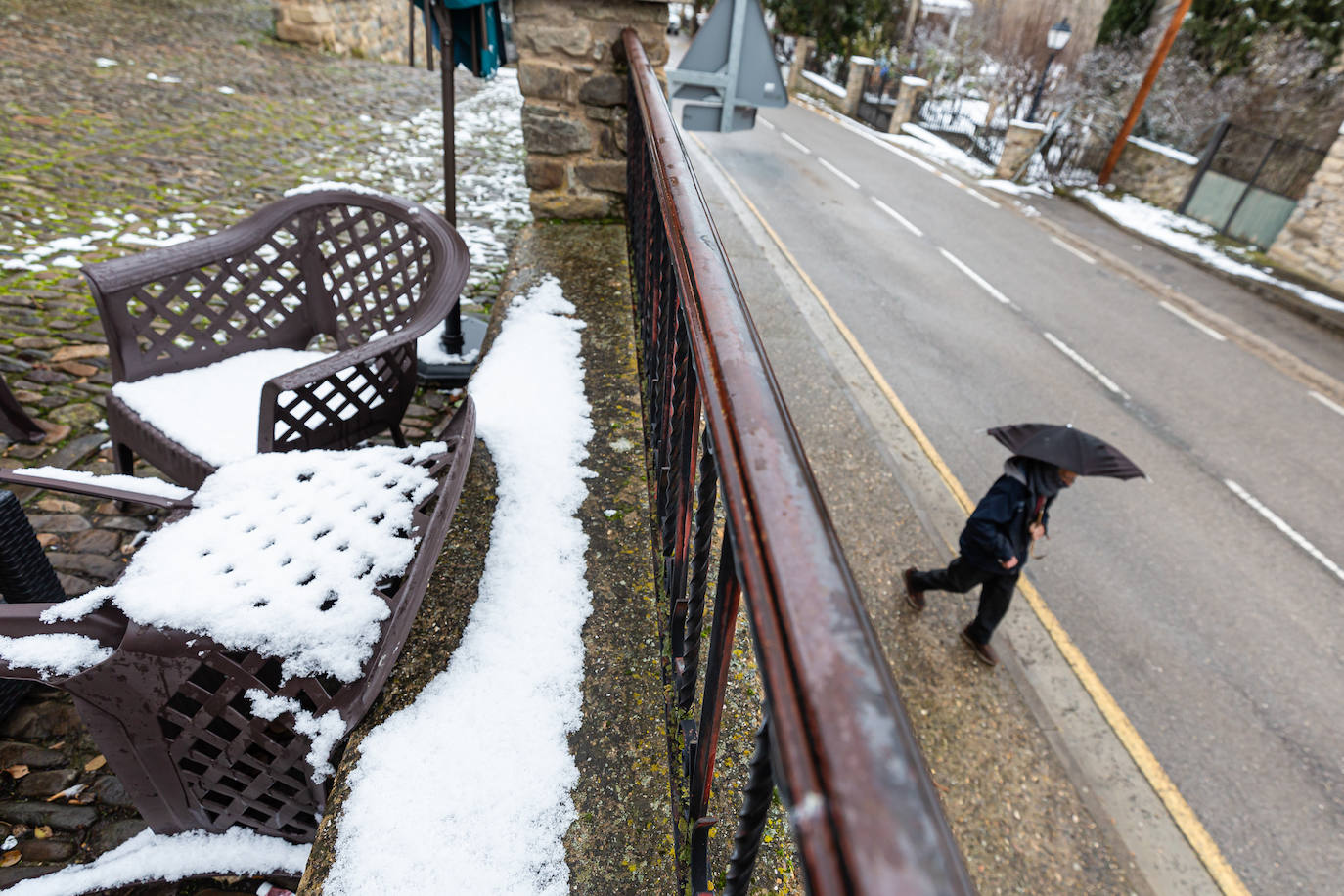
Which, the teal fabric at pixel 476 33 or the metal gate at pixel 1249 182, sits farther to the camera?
the metal gate at pixel 1249 182

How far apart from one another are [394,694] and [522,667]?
27cm

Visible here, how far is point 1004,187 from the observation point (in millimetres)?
14484

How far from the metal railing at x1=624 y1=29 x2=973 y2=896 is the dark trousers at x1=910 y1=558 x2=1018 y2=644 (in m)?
2.68

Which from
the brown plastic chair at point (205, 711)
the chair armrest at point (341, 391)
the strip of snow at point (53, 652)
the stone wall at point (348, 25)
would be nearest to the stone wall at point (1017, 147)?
the stone wall at point (348, 25)

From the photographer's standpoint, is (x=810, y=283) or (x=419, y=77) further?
(x=419, y=77)

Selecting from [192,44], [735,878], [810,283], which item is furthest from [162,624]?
[192,44]

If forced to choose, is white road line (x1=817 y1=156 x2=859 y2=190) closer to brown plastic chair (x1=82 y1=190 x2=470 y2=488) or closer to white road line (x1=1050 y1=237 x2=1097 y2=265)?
white road line (x1=1050 y1=237 x2=1097 y2=265)

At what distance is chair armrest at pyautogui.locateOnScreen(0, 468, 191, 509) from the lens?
159 centimetres

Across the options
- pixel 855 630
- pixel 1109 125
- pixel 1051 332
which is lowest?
pixel 1051 332

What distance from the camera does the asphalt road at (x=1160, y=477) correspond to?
3613 mm

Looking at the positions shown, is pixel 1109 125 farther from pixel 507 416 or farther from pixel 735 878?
pixel 735 878

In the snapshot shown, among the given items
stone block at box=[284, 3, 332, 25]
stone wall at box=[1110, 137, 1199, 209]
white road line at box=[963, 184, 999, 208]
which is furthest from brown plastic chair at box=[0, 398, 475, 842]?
stone wall at box=[1110, 137, 1199, 209]

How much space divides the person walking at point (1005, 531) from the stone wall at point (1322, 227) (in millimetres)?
11850

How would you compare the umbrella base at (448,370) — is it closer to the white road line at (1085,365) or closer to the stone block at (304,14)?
the white road line at (1085,365)
